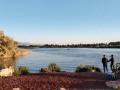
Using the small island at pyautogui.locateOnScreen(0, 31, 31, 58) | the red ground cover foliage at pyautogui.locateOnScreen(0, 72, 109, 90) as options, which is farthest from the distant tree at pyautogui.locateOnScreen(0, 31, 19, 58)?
the red ground cover foliage at pyautogui.locateOnScreen(0, 72, 109, 90)

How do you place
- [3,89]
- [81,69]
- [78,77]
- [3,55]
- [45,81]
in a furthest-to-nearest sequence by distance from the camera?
1. [3,55]
2. [81,69]
3. [78,77]
4. [45,81]
5. [3,89]

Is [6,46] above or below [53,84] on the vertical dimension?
above

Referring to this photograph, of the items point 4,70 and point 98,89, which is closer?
point 98,89

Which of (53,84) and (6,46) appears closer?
(53,84)

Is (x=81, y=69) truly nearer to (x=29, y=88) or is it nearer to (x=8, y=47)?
(x=29, y=88)

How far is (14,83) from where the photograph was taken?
23312mm

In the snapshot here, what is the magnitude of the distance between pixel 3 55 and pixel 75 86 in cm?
8312

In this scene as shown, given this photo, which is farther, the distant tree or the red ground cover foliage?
the distant tree

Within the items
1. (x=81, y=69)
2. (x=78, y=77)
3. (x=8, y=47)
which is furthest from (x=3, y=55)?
(x=78, y=77)

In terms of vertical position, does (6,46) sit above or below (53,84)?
above

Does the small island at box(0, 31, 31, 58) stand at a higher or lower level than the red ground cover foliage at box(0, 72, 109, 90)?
higher

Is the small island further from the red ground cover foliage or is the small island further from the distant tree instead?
the red ground cover foliage

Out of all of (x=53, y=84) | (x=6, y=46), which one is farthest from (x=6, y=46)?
(x=53, y=84)

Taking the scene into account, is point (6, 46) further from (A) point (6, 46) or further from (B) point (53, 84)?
(B) point (53, 84)
